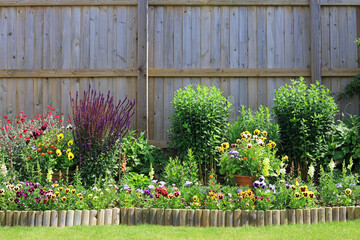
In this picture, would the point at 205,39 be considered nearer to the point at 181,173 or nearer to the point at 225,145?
the point at 225,145

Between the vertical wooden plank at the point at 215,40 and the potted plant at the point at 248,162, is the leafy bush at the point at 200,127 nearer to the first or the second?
the potted plant at the point at 248,162

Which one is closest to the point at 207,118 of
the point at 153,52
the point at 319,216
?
the point at 153,52

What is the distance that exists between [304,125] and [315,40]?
1.61 metres

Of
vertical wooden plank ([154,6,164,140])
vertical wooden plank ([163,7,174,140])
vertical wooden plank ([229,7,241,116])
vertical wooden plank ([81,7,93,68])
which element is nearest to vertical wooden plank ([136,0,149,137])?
vertical wooden plank ([154,6,164,140])

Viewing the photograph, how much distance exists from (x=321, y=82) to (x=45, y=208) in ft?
14.5

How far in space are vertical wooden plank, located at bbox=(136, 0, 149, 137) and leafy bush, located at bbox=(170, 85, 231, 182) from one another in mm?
732

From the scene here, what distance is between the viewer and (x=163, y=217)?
3.76m

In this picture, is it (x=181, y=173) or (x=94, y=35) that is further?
(x=94, y=35)

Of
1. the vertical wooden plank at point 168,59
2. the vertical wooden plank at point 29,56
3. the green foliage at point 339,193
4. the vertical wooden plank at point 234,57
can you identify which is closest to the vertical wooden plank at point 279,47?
the vertical wooden plank at point 234,57

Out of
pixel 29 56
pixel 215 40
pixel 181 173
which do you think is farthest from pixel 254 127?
pixel 29 56

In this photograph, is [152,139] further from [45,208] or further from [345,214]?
[345,214]

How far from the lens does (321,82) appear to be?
6.11 m

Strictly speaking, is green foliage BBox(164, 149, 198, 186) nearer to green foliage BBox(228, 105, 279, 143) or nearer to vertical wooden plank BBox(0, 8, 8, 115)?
green foliage BBox(228, 105, 279, 143)

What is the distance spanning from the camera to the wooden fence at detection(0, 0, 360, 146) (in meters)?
6.07
